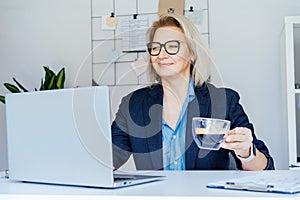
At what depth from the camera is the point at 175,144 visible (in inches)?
73.3

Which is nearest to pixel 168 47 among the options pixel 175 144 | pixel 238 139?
pixel 175 144

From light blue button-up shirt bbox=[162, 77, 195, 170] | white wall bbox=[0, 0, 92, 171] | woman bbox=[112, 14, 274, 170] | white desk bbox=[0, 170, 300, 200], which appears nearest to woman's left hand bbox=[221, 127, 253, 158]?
white desk bbox=[0, 170, 300, 200]

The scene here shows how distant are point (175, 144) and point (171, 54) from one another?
374 mm

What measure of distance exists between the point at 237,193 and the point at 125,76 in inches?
82.9

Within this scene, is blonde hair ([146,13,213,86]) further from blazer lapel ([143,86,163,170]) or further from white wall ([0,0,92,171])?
white wall ([0,0,92,171])

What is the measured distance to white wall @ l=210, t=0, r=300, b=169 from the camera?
2785 mm

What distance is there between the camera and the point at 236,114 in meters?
1.86

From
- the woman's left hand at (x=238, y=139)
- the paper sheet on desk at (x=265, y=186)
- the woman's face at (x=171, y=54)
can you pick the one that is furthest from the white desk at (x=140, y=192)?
the woman's face at (x=171, y=54)

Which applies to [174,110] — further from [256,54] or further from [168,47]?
[256,54]

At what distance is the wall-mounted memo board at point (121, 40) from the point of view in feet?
9.83

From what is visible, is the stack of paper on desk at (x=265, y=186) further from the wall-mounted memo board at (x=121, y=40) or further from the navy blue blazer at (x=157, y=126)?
the wall-mounted memo board at (x=121, y=40)

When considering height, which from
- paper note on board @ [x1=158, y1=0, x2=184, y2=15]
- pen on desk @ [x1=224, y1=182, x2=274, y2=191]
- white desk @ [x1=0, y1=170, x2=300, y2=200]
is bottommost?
white desk @ [x1=0, y1=170, x2=300, y2=200]

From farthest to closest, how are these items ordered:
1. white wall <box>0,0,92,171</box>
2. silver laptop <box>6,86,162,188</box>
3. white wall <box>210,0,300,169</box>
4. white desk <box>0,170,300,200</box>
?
white wall <box>0,0,92,171</box> → white wall <box>210,0,300,169</box> → silver laptop <box>6,86,162,188</box> → white desk <box>0,170,300,200</box>

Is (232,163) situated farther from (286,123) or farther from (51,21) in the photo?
(51,21)
